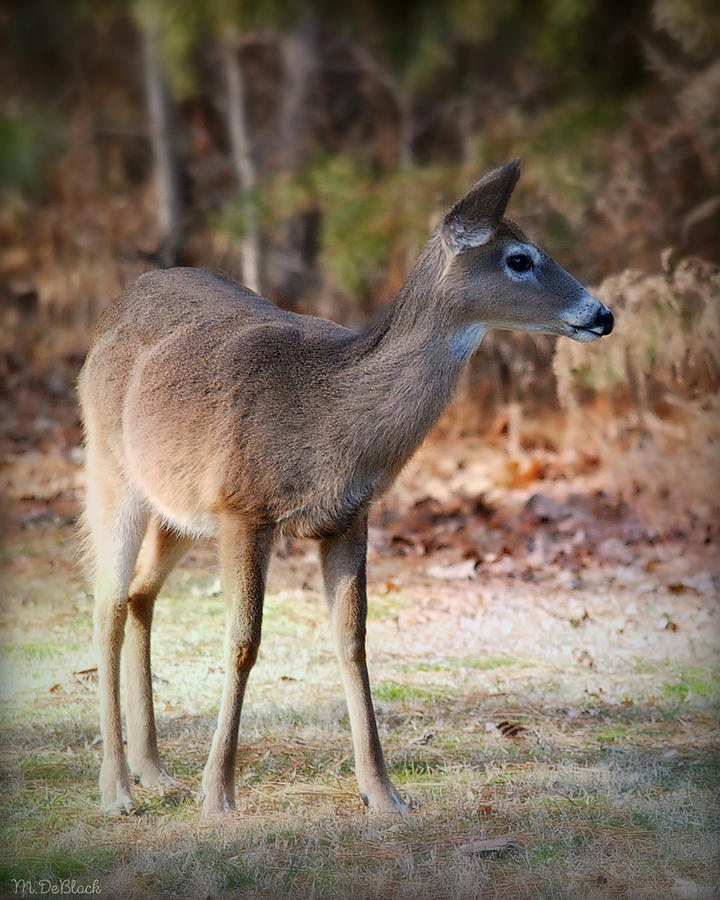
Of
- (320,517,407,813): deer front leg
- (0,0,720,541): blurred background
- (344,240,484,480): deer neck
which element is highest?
(0,0,720,541): blurred background

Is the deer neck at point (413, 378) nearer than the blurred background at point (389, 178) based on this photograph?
Yes

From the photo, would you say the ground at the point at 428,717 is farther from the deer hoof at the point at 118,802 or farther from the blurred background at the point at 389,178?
the blurred background at the point at 389,178

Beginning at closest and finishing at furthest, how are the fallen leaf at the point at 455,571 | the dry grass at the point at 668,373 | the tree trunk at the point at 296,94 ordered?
the fallen leaf at the point at 455,571
the dry grass at the point at 668,373
the tree trunk at the point at 296,94

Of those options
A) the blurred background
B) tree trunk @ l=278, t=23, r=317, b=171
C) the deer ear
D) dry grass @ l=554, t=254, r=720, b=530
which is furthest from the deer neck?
tree trunk @ l=278, t=23, r=317, b=171

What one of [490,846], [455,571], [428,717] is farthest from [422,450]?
[490,846]

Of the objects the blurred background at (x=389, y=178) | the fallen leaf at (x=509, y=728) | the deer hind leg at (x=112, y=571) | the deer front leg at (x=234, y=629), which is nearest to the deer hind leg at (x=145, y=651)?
the deer hind leg at (x=112, y=571)

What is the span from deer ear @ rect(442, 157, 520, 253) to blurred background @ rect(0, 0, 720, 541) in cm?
270

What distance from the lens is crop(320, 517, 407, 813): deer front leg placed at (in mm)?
4555


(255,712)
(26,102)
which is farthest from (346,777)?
(26,102)

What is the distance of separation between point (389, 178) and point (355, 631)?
8.56 m

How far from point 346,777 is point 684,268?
199 inches

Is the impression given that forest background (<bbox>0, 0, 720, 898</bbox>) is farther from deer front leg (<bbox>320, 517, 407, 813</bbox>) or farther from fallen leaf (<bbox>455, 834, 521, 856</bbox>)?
deer front leg (<bbox>320, 517, 407, 813</bbox>)

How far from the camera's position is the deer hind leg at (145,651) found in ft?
15.8

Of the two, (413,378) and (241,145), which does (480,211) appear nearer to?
(413,378)
